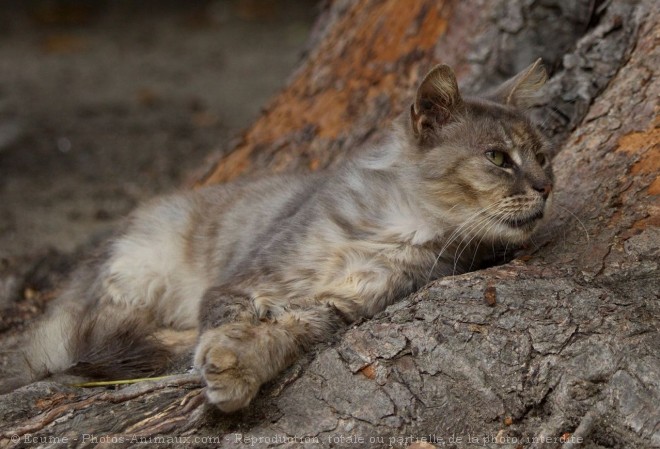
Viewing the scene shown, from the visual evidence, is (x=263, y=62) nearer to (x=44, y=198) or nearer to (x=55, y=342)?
(x=44, y=198)

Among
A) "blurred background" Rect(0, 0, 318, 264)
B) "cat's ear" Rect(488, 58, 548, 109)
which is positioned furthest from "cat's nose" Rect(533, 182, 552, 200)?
"blurred background" Rect(0, 0, 318, 264)

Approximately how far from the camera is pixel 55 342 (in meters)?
3.70

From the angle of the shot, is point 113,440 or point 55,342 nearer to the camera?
point 113,440

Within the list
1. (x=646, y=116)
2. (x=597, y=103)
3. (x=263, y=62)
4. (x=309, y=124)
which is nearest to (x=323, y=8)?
(x=309, y=124)

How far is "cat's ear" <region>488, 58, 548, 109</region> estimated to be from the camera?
3.59m

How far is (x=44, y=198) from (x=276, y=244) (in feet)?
12.5

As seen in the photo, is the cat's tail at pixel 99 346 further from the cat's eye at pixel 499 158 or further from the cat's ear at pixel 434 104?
the cat's eye at pixel 499 158

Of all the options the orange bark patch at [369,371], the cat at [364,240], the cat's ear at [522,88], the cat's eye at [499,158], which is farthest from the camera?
the cat's ear at [522,88]

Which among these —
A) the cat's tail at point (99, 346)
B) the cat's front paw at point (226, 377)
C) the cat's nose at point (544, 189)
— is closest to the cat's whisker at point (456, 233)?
the cat's nose at point (544, 189)

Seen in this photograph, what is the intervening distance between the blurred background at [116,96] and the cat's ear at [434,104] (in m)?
2.33

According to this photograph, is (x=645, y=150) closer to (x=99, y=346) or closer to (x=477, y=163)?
(x=477, y=163)

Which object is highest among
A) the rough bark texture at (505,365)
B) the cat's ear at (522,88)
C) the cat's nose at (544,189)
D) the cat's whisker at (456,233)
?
the cat's ear at (522,88)

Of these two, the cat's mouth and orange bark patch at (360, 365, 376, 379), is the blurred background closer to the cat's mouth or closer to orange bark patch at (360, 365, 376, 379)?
the cat's mouth

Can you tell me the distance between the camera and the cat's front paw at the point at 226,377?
8.77 ft
